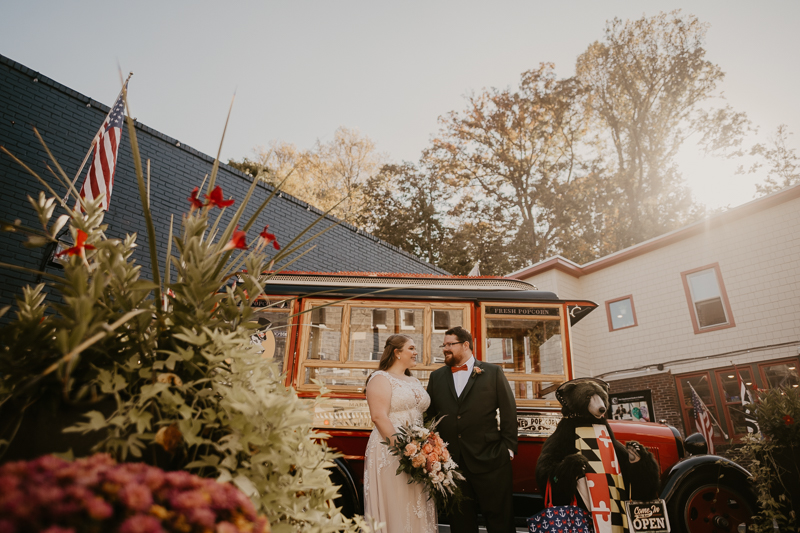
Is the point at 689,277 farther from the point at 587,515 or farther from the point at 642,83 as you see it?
the point at 642,83

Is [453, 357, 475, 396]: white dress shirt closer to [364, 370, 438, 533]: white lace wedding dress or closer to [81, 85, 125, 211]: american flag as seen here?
[364, 370, 438, 533]: white lace wedding dress

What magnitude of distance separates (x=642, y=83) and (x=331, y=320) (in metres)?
23.2

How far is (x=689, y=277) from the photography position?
13.3 meters

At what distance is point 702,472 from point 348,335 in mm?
3625

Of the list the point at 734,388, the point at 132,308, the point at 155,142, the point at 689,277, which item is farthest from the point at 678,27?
the point at 132,308

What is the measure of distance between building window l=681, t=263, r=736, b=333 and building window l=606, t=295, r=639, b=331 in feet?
5.20

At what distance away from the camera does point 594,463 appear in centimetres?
369

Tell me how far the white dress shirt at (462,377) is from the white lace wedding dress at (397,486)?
0.37m

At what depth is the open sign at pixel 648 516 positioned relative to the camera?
364 cm

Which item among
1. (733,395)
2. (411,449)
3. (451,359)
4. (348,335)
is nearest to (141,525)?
(411,449)

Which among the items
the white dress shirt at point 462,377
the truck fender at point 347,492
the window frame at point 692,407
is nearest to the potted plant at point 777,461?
the white dress shirt at point 462,377

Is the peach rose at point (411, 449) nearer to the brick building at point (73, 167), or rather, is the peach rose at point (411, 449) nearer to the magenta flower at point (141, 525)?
the magenta flower at point (141, 525)

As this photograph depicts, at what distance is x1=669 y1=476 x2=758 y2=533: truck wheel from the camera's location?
3.94m

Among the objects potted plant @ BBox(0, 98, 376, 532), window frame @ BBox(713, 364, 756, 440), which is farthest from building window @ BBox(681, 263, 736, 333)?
potted plant @ BBox(0, 98, 376, 532)
